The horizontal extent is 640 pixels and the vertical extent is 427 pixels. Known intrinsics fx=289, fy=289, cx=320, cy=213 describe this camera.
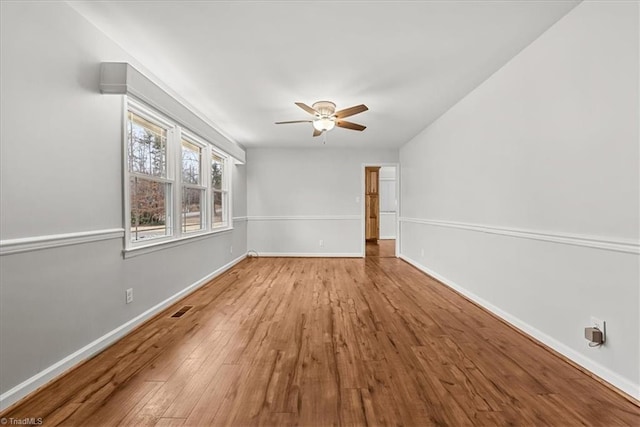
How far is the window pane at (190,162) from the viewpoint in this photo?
3651 millimetres

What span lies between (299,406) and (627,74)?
8.25ft

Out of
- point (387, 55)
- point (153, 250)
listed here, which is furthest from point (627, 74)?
point (153, 250)

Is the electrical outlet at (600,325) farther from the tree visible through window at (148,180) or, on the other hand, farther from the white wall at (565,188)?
the tree visible through window at (148,180)

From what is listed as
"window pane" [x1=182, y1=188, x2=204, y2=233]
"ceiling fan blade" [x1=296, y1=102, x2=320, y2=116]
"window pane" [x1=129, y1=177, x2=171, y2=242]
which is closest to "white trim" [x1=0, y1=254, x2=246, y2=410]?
"window pane" [x1=129, y1=177, x2=171, y2=242]

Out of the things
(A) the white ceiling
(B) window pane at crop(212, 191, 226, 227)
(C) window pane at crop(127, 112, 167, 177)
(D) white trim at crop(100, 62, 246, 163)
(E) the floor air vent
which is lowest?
(E) the floor air vent

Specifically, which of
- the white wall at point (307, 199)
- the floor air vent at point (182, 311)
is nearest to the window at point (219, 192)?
the white wall at point (307, 199)

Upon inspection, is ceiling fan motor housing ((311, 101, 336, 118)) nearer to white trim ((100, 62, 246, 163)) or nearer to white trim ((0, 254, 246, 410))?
white trim ((100, 62, 246, 163))

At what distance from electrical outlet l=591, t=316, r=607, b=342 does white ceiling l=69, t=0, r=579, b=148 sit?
2005mm

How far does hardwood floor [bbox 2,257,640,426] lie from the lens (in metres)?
1.41

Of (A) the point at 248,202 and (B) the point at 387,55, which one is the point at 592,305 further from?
(A) the point at 248,202

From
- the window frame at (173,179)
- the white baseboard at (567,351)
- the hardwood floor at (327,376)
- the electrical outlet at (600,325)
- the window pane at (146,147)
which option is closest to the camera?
the hardwood floor at (327,376)

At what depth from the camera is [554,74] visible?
2.08 meters

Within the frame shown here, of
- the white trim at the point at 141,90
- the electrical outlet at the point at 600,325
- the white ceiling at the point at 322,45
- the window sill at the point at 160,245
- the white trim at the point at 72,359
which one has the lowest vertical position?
the white trim at the point at 72,359

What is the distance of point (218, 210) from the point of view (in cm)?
499
